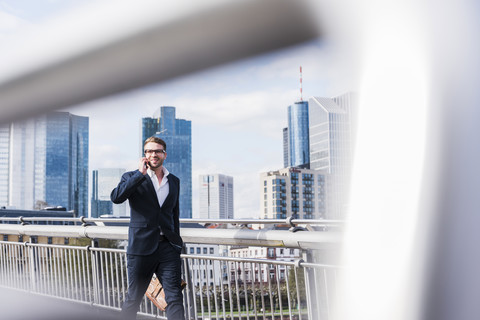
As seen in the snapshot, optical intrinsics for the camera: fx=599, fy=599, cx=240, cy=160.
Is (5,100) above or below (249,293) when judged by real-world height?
above

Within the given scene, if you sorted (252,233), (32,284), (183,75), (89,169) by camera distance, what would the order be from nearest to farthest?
(183,75) → (89,169) → (252,233) → (32,284)

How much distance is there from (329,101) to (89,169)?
109cm

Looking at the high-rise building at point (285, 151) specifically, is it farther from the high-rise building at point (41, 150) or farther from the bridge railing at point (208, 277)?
the high-rise building at point (41, 150)

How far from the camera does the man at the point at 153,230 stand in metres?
3.23

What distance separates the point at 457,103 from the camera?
4.05 ft

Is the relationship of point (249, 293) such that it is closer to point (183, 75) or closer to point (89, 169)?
point (89, 169)

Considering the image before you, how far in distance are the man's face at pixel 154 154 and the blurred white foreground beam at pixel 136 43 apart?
1.59m

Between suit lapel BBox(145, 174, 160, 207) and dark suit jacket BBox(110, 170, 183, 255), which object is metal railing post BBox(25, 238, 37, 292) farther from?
suit lapel BBox(145, 174, 160, 207)

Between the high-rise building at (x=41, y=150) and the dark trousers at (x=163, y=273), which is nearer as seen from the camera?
the high-rise building at (x=41, y=150)

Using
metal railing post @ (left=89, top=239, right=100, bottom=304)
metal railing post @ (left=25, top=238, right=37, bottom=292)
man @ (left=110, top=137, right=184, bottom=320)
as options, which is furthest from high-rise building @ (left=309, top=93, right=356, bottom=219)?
metal railing post @ (left=25, top=238, right=37, bottom=292)

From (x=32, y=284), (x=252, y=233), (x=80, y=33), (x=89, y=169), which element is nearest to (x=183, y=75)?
(x=80, y=33)

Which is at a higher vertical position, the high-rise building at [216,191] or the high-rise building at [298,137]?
the high-rise building at [298,137]

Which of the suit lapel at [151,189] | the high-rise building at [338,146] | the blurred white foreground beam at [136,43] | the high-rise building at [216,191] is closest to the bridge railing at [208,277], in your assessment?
the high-rise building at [216,191]

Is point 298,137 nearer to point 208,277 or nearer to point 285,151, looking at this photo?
point 285,151
